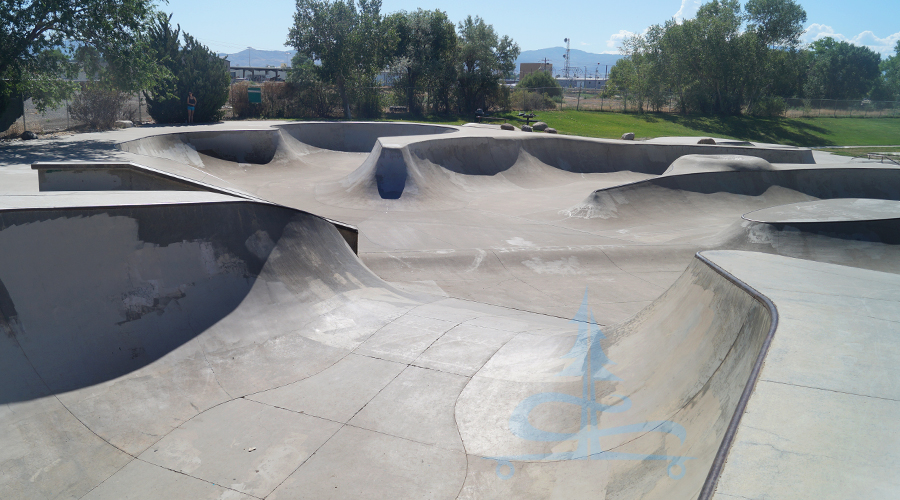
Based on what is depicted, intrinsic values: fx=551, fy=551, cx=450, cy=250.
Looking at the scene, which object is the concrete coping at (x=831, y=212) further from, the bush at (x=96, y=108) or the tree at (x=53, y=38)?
the bush at (x=96, y=108)

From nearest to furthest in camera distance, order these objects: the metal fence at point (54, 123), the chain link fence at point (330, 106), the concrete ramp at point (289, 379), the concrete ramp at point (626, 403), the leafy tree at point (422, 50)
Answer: the concrete ramp at point (626, 403), the concrete ramp at point (289, 379), the metal fence at point (54, 123), the chain link fence at point (330, 106), the leafy tree at point (422, 50)

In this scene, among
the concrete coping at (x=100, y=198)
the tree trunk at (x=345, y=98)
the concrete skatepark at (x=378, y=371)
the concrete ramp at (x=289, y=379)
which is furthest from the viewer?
the tree trunk at (x=345, y=98)

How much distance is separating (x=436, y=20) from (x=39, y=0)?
2855 cm

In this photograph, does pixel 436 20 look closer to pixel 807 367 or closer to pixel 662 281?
pixel 662 281

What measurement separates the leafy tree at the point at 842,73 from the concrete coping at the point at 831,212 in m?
69.1

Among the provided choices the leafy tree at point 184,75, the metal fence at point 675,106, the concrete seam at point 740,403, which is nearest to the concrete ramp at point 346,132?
the leafy tree at point 184,75

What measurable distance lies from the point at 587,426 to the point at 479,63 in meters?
40.6

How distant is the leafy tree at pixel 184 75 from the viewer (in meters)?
25.1

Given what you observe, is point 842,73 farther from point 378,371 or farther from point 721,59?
point 378,371

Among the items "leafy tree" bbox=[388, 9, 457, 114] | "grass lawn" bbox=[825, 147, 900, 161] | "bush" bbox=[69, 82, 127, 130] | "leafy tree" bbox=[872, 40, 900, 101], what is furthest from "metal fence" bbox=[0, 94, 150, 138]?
"leafy tree" bbox=[872, 40, 900, 101]

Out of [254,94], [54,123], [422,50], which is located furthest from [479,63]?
[54,123]

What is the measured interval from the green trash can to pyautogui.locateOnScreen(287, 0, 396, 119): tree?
3.96 meters

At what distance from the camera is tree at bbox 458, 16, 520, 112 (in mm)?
41500

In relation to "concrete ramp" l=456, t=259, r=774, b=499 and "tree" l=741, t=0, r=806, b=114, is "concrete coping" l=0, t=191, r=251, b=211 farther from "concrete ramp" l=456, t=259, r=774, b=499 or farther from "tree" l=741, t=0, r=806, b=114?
"tree" l=741, t=0, r=806, b=114
